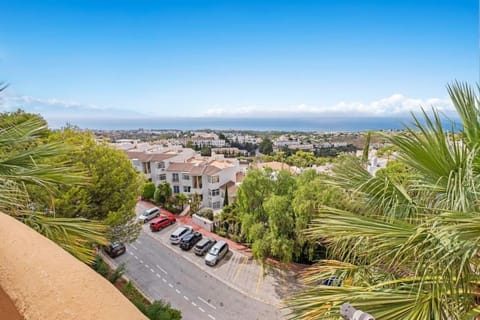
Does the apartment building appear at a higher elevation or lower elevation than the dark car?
higher

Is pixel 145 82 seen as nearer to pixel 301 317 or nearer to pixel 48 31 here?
pixel 48 31

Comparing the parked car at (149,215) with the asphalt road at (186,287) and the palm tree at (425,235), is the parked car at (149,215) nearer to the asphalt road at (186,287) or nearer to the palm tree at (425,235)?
the asphalt road at (186,287)

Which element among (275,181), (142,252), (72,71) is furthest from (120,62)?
(275,181)

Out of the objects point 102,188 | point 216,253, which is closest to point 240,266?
point 216,253

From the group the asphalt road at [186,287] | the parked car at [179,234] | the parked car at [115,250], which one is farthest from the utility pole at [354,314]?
the parked car at [179,234]

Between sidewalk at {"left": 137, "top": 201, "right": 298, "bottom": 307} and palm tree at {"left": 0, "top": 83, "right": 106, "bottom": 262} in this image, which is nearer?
palm tree at {"left": 0, "top": 83, "right": 106, "bottom": 262}

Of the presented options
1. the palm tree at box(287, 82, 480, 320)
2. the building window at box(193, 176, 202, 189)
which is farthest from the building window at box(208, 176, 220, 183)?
the palm tree at box(287, 82, 480, 320)

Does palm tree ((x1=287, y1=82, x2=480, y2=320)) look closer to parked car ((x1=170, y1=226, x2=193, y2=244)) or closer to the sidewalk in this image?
the sidewalk
